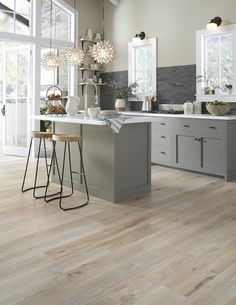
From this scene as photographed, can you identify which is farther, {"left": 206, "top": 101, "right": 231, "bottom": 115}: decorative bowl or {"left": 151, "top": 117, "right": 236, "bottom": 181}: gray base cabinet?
{"left": 206, "top": 101, "right": 231, "bottom": 115}: decorative bowl

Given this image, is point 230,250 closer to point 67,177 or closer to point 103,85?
point 67,177

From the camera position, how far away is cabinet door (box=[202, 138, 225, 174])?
5.15m

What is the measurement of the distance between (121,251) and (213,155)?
3006 mm

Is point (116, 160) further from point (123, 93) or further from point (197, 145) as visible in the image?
point (123, 93)

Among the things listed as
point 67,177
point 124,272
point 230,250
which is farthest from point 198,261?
point 67,177

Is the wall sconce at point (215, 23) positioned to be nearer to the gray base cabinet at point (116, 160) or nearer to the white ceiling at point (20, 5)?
the gray base cabinet at point (116, 160)

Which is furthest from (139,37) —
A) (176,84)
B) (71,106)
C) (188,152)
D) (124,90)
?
(71,106)

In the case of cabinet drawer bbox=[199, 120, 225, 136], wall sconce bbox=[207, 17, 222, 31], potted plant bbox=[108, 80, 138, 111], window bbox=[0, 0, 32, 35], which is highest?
window bbox=[0, 0, 32, 35]

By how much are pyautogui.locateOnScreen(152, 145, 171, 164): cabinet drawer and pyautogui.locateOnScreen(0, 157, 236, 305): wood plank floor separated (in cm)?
166

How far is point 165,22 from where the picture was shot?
6652 mm

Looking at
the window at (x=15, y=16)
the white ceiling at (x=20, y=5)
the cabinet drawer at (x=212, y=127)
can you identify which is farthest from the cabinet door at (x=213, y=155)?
the white ceiling at (x=20, y=5)

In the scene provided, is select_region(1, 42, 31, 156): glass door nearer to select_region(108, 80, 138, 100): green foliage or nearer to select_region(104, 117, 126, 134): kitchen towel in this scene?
select_region(108, 80, 138, 100): green foliage

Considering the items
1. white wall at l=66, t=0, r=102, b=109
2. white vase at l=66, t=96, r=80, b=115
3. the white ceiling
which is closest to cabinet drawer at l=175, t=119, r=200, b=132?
white vase at l=66, t=96, r=80, b=115

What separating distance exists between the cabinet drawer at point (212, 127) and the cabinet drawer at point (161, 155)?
833 mm
